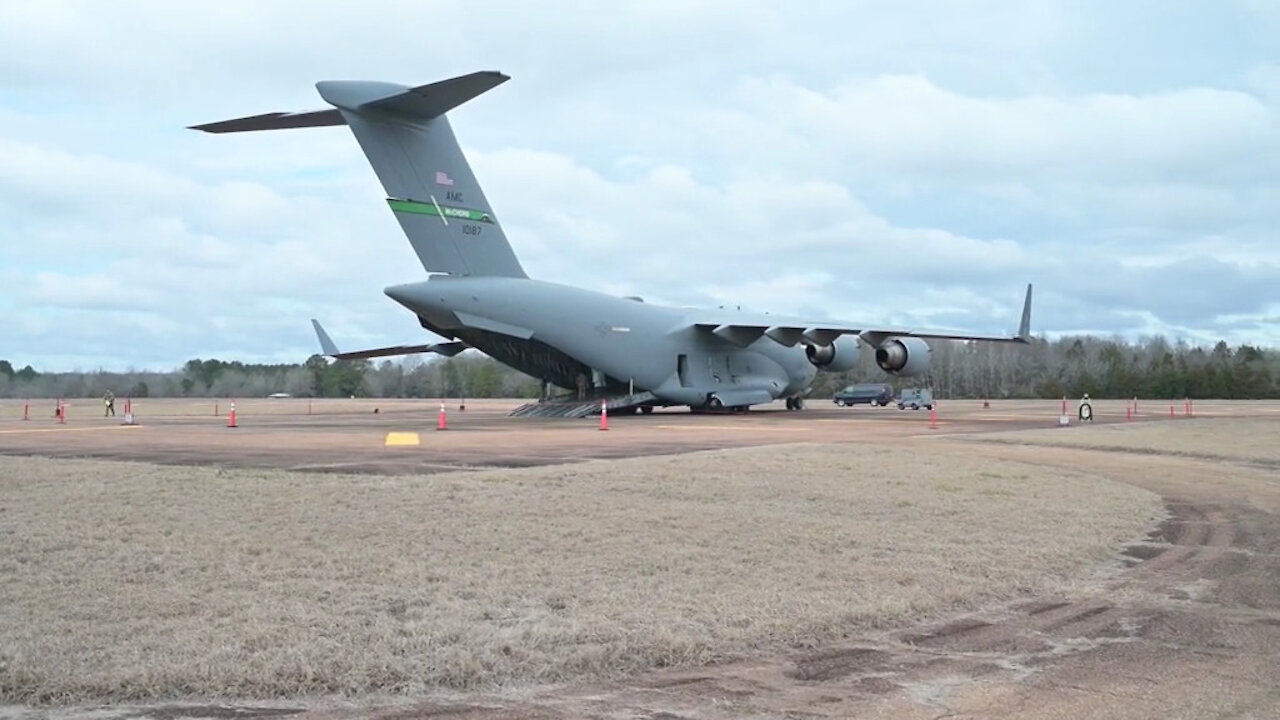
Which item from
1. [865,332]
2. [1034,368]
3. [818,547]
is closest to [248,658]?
[818,547]

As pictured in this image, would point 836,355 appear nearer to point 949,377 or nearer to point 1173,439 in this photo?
point 1173,439

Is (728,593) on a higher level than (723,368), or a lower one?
lower

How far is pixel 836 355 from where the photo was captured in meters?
43.2

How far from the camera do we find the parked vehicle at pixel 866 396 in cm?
6544

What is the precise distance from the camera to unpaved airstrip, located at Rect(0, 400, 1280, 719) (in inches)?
216

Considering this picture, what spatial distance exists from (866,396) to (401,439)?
4734cm

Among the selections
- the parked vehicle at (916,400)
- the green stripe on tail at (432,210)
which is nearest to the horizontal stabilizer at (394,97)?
the green stripe on tail at (432,210)

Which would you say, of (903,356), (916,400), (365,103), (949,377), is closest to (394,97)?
A: (365,103)

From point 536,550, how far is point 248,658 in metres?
3.33

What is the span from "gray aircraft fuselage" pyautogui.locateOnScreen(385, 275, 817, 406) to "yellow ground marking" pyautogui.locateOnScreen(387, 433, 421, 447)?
8243 mm

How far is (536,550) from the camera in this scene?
8891mm

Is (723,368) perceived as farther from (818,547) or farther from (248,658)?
(248,658)

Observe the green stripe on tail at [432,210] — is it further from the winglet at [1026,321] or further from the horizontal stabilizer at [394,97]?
the winglet at [1026,321]

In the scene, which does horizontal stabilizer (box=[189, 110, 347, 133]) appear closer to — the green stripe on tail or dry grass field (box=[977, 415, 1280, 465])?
the green stripe on tail
